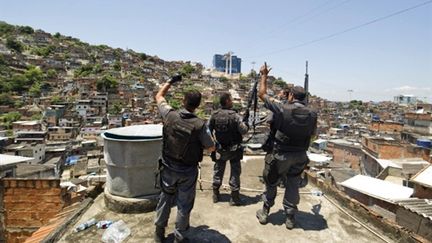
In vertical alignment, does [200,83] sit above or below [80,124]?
above

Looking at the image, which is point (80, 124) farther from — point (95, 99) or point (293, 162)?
point (293, 162)

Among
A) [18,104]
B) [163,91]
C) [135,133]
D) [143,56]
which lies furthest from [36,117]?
[143,56]

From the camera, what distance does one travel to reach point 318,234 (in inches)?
130

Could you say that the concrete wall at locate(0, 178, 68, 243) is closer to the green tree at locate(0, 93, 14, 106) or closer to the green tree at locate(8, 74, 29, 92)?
the green tree at locate(0, 93, 14, 106)

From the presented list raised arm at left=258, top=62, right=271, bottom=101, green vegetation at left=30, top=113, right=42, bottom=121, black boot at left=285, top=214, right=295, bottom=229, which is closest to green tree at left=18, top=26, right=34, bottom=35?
green vegetation at left=30, top=113, right=42, bottom=121

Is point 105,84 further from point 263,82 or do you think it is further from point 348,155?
point 263,82

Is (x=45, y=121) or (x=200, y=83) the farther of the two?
(x=200, y=83)

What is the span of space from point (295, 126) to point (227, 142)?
1076 mm

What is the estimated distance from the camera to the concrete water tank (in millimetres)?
3604

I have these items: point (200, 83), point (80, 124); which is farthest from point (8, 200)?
point (200, 83)

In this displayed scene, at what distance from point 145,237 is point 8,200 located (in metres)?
2.76

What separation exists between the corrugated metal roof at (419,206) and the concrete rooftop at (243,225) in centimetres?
367

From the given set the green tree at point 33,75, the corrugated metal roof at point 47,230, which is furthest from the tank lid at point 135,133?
the green tree at point 33,75

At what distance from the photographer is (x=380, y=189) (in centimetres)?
1099
